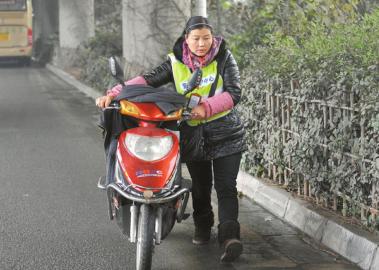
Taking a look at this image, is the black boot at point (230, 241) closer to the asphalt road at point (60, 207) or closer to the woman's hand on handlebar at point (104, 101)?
the asphalt road at point (60, 207)

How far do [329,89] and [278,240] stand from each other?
4.09ft

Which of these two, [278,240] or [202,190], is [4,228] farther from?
[278,240]

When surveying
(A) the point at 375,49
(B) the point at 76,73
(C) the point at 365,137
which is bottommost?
(B) the point at 76,73

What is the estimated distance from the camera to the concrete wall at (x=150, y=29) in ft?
56.3

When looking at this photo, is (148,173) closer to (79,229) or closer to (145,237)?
(145,237)

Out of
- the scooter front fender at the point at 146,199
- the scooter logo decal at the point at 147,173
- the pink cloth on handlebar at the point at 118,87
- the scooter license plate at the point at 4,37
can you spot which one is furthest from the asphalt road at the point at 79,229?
the scooter license plate at the point at 4,37

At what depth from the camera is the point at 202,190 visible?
6.49 meters

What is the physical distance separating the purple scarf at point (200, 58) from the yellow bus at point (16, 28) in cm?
2981

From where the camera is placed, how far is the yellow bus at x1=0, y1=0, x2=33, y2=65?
3503 cm

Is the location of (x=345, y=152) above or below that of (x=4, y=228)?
above

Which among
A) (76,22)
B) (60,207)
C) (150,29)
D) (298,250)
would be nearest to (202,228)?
(298,250)

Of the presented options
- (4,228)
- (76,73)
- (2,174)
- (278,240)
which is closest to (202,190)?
(278,240)

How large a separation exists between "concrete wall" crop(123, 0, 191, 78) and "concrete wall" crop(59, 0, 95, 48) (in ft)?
46.7

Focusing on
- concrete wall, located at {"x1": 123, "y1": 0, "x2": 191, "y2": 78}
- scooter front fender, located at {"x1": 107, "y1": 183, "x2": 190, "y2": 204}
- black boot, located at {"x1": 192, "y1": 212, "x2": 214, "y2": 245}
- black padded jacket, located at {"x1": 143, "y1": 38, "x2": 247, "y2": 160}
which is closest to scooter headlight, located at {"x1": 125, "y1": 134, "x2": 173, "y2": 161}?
scooter front fender, located at {"x1": 107, "y1": 183, "x2": 190, "y2": 204}
